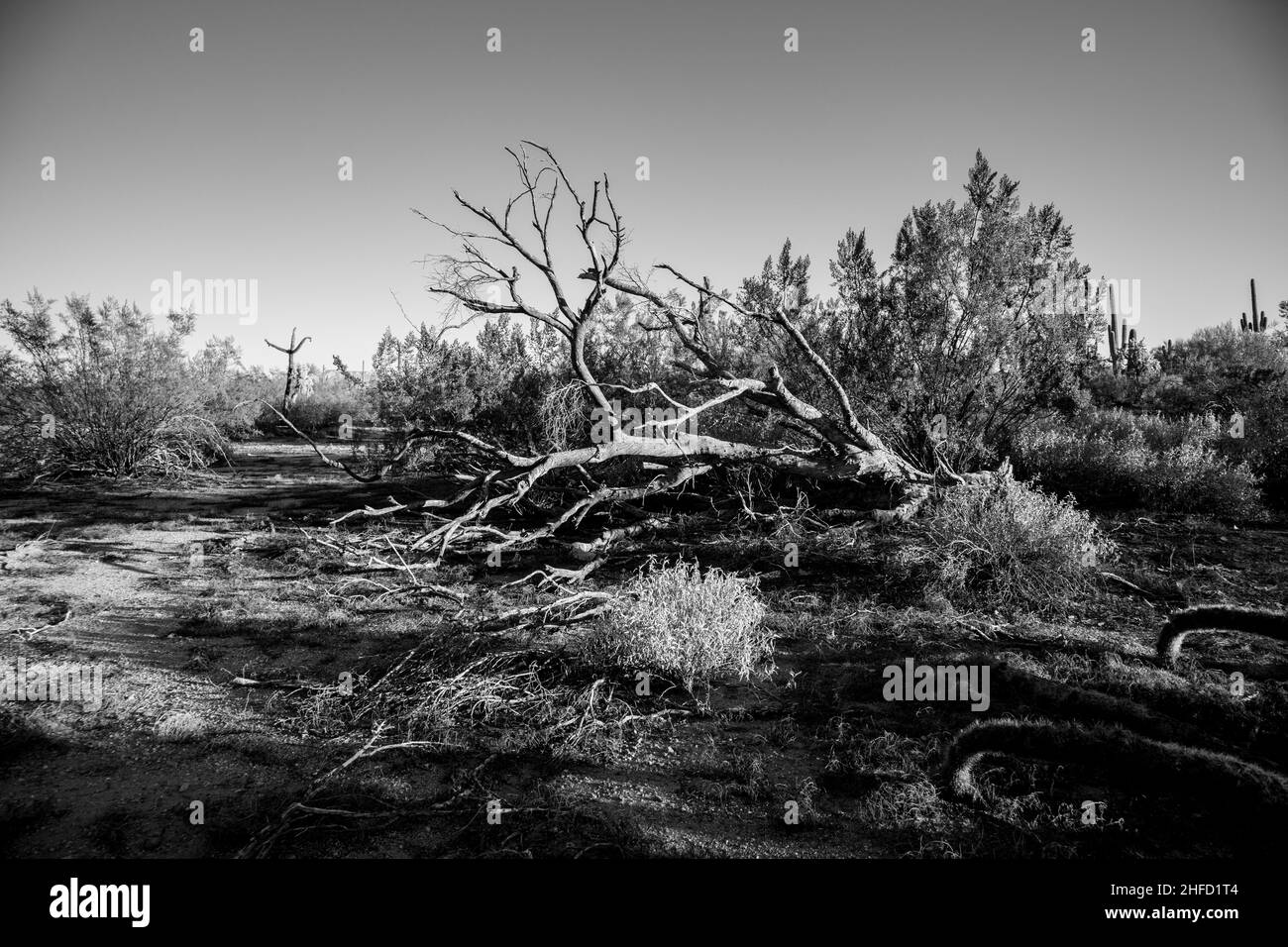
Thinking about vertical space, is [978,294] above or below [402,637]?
above

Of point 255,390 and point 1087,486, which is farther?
point 255,390

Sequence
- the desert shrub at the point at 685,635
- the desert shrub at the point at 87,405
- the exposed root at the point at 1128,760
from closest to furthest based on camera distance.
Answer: the exposed root at the point at 1128,760
the desert shrub at the point at 685,635
the desert shrub at the point at 87,405

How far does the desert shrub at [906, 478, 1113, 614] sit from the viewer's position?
6.43m

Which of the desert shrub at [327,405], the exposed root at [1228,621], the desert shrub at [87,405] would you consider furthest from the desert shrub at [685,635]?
the desert shrub at [327,405]

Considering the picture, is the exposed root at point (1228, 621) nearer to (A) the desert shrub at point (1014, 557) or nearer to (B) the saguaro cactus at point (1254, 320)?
(A) the desert shrub at point (1014, 557)

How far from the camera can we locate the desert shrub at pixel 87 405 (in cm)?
1432

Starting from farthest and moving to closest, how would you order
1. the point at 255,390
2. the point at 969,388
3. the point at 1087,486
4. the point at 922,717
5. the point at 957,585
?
the point at 255,390, the point at 969,388, the point at 1087,486, the point at 957,585, the point at 922,717

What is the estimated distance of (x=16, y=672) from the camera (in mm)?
5453

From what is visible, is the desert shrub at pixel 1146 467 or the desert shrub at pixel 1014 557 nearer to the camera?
the desert shrub at pixel 1014 557

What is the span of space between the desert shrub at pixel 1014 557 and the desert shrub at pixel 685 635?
229cm

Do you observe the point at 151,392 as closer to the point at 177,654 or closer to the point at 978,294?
the point at 177,654

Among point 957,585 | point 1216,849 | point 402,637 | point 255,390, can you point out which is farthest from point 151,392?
point 1216,849

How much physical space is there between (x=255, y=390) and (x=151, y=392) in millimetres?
8668

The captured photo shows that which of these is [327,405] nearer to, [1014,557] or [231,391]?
[231,391]
